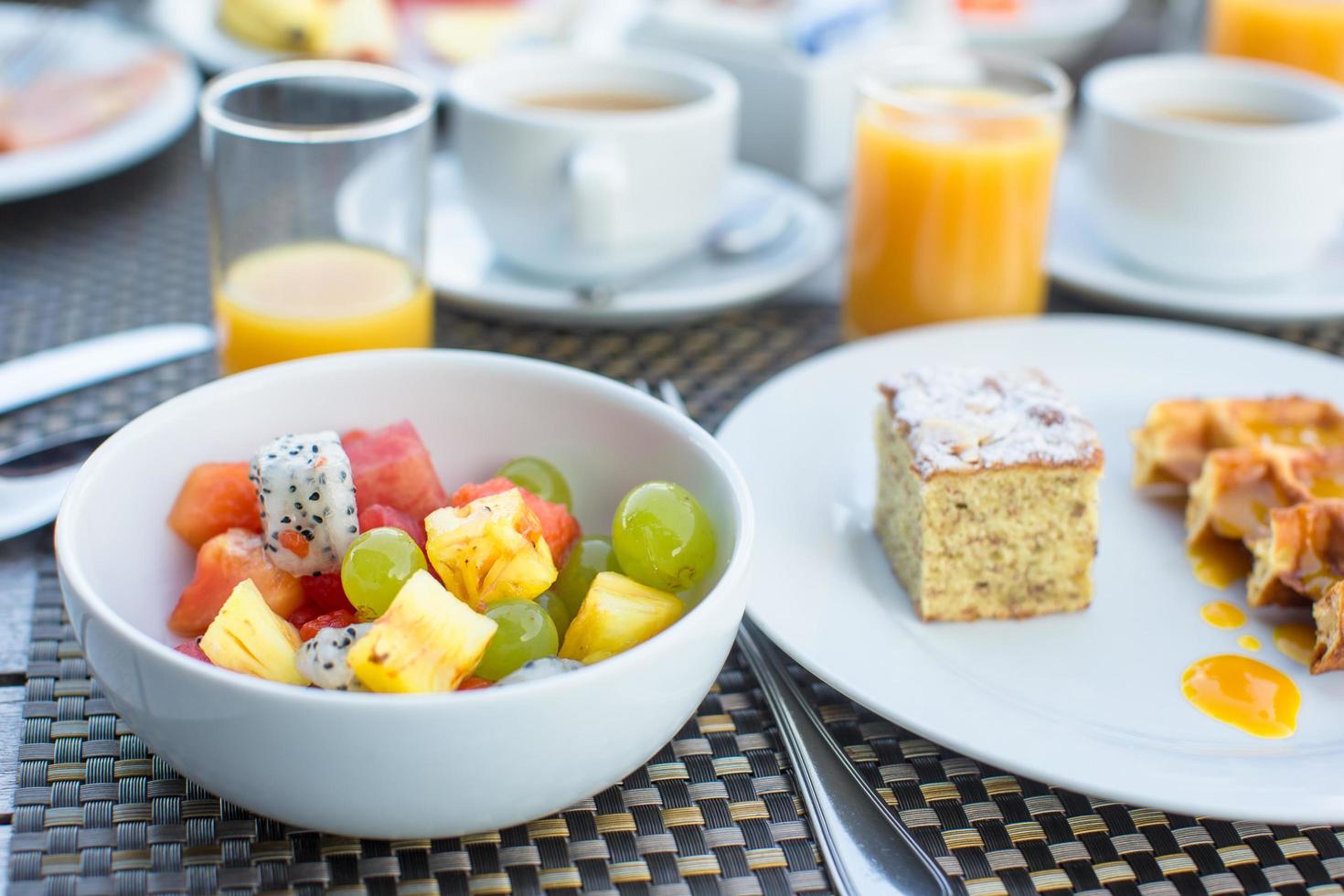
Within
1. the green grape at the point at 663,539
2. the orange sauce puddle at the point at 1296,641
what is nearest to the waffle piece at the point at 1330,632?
the orange sauce puddle at the point at 1296,641

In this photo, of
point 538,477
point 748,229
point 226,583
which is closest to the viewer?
point 226,583

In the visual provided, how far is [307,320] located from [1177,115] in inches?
50.5

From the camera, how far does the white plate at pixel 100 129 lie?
71.1 inches

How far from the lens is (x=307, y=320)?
135cm

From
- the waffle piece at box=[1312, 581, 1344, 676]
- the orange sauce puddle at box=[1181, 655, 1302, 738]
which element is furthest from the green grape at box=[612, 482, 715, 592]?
the waffle piece at box=[1312, 581, 1344, 676]

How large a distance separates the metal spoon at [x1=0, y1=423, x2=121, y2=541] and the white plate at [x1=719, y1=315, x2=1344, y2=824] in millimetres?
656

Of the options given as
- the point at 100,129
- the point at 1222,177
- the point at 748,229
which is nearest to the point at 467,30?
the point at 100,129

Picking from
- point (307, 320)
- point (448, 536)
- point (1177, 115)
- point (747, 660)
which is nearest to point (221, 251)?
point (307, 320)

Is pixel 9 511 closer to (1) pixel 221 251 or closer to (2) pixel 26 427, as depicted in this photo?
(2) pixel 26 427

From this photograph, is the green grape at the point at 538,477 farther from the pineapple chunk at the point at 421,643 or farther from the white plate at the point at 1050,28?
the white plate at the point at 1050,28

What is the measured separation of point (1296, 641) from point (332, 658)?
82 centimetres

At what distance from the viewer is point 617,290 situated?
1687mm

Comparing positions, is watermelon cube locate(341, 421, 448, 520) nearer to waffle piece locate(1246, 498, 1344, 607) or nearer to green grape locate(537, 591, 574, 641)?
green grape locate(537, 591, 574, 641)

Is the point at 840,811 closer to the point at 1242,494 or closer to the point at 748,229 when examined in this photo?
the point at 1242,494
